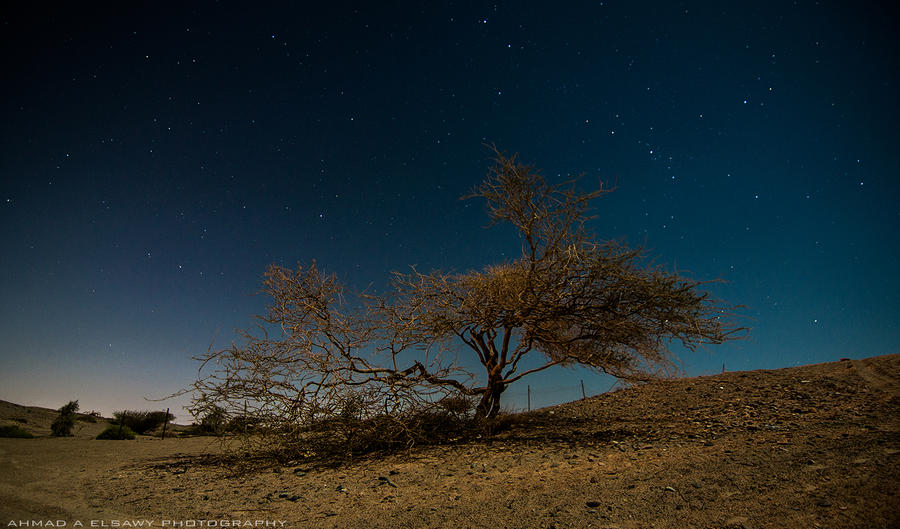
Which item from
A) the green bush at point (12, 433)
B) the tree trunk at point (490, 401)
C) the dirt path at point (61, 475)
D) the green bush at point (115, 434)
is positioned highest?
the tree trunk at point (490, 401)

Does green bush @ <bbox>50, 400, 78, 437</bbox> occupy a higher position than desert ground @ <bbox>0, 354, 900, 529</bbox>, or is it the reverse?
desert ground @ <bbox>0, 354, 900, 529</bbox>

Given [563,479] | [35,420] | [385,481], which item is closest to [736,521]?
[563,479]

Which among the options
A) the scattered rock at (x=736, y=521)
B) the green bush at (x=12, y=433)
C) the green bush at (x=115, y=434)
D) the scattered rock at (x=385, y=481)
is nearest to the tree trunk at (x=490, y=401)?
the scattered rock at (x=385, y=481)

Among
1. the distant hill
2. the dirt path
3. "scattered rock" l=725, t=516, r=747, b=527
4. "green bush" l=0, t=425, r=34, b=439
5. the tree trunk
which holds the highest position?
the tree trunk

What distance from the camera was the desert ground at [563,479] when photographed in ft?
10.7

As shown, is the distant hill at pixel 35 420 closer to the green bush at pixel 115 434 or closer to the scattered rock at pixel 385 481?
the green bush at pixel 115 434

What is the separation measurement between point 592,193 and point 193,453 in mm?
10232

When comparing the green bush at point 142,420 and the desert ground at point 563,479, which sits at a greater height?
the desert ground at point 563,479

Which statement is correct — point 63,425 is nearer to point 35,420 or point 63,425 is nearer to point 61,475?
A: point 35,420

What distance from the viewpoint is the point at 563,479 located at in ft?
14.7

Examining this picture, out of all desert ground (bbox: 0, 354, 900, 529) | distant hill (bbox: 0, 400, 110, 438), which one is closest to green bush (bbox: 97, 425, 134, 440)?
distant hill (bbox: 0, 400, 110, 438)

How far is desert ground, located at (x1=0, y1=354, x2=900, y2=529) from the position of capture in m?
3.27

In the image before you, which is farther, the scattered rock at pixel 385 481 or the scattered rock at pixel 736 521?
the scattered rock at pixel 385 481

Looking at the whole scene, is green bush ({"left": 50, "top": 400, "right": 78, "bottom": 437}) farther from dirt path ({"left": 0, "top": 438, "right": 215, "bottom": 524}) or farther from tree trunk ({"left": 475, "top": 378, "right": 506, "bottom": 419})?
tree trunk ({"left": 475, "top": 378, "right": 506, "bottom": 419})
